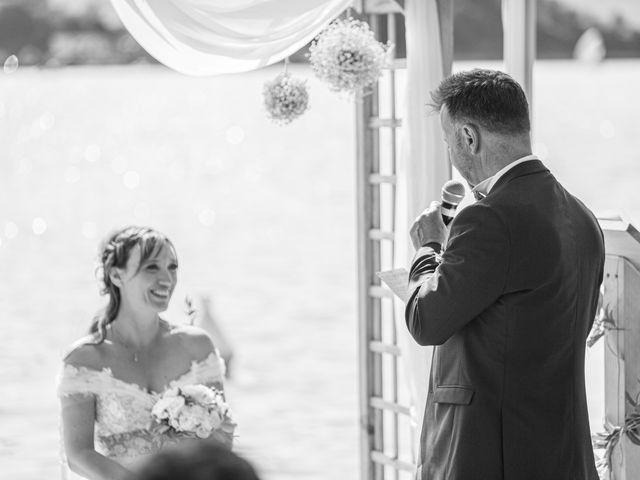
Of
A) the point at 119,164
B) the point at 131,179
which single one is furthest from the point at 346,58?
the point at 119,164

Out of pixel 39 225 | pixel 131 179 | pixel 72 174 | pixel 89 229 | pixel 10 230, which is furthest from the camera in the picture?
pixel 72 174

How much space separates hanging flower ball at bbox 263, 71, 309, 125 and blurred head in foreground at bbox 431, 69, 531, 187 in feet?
Result: 4.99

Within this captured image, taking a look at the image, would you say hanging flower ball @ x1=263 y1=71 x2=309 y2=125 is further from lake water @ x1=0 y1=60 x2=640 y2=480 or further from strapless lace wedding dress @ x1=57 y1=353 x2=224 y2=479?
strapless lace wedding dress @ x1=57 y1=353 x2=224 y2=479

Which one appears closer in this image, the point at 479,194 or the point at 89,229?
the point at 479,194

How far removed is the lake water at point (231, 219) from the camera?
10.9 meters

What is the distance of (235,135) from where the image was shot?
152 feet

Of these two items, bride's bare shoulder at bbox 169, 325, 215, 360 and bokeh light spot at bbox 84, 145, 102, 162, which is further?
bokeh light spot at bbox 84, 145, 102, 162

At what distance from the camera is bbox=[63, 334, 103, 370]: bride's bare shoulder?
3.58m

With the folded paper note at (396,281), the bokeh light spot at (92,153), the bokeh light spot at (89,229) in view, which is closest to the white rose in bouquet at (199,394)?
the folded paper note at (396,281)

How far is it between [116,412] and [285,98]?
1.31m

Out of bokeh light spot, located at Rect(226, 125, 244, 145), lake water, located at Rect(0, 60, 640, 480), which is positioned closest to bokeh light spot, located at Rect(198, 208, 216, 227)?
lake water, located at Rect(0, 60, 640, 480)

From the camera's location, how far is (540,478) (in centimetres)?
277

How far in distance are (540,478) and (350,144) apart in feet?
128

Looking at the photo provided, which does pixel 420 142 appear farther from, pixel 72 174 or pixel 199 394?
pixel 72 174
